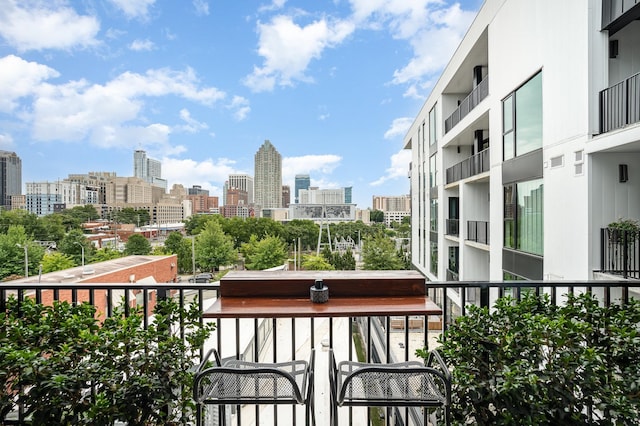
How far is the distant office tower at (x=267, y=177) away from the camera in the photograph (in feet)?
Answer: 254

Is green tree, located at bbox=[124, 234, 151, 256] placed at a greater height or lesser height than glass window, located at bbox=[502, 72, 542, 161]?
lesser

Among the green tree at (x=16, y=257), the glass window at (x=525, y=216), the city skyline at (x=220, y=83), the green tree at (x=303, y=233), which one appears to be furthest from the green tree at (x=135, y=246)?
the glass window at (x=525, y=216)

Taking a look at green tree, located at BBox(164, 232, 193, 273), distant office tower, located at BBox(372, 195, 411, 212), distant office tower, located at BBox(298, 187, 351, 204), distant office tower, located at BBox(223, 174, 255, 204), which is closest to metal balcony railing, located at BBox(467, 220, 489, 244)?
green tree, located at BBox(164, 232, 193, 273)

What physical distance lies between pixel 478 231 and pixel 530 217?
3.43m

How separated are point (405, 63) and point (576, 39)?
153 ft

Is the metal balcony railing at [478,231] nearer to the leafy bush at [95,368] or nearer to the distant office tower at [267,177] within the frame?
the leafy bush at [95,368]

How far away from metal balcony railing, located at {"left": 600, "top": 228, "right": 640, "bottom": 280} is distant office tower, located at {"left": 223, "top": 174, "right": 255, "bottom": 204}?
265 feet

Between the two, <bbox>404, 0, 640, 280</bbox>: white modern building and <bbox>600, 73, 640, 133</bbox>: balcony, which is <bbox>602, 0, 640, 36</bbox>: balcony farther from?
<bbox>600, 73, 640, 133</bbox>: balcony

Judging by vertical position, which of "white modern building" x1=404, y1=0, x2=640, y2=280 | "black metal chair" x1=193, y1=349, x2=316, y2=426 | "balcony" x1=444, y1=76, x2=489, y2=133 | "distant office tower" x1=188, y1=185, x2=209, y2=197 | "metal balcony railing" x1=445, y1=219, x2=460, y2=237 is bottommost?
"black metal chair" x1=193, y1=349, x2=316, y2=426

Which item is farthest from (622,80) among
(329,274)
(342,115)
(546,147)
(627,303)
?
(342,115)

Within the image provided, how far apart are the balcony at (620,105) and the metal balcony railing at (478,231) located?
194 inches

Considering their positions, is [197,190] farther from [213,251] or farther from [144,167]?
[213,251]

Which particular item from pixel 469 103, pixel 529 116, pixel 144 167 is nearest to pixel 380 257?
pixel 469 103

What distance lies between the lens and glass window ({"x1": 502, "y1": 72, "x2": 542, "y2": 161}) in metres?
6.09
